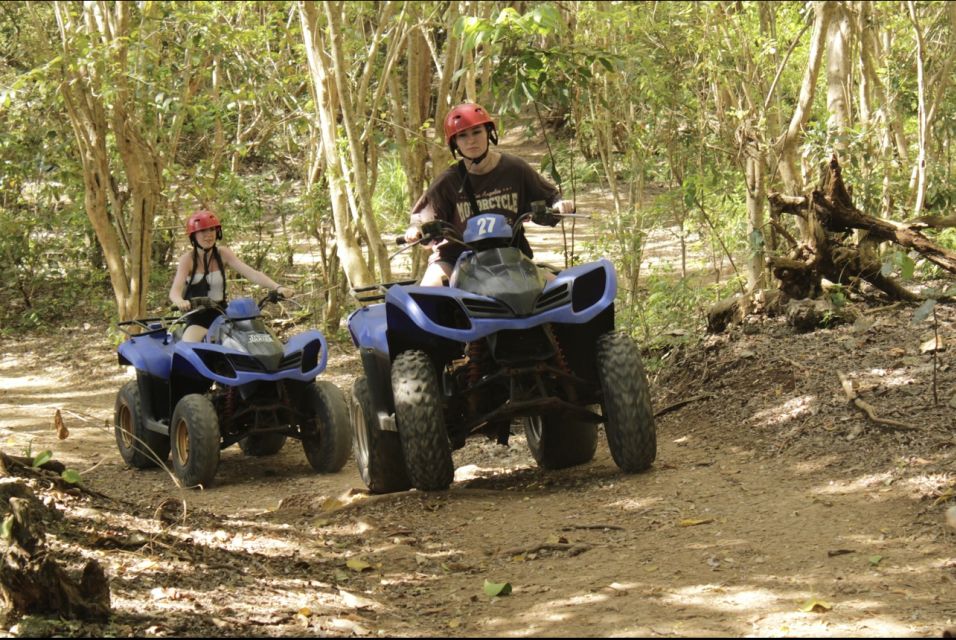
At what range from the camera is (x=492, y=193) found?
693cm

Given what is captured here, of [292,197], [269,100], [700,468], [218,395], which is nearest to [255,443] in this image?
[218,395]

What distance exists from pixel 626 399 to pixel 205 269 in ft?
13.1

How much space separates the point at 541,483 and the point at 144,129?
7.36 meters

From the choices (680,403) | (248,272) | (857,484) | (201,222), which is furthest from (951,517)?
(201,222)

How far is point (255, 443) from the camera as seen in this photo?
912cm

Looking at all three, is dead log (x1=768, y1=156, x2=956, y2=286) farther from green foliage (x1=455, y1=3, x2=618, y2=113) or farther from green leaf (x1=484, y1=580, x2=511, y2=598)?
green leaf (x1=484, y1=580, x2=511, y2=598)

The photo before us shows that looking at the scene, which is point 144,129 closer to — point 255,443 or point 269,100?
point 269,100

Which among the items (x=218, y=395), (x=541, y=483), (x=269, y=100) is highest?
(x=269, y=100)

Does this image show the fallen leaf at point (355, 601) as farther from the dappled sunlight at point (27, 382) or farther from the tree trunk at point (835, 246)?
the dappled sunlight at point (27, 382)

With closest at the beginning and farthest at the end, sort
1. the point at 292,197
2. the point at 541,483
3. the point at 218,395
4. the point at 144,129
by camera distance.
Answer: the point at 541,483
the point at 218,395
the point at 144,129
the point at 292,197

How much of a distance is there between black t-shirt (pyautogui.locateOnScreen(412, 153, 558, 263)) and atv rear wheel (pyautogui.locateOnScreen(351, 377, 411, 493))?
1.09 metres

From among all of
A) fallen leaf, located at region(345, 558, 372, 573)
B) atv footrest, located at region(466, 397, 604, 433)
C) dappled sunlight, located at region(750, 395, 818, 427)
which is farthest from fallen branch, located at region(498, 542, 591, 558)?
dappled sunlight, located at region(750, 395, 818, 427)

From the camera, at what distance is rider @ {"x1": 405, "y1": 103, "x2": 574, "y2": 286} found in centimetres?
680

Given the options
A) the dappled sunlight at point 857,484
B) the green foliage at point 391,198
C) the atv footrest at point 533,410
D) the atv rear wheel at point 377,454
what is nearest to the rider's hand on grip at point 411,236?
the atv rear wheel at point 377,454
